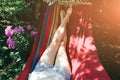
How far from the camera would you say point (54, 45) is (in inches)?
223

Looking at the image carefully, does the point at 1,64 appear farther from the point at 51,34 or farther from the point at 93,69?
the point at 93,69

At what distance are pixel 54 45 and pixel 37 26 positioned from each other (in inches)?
90.9

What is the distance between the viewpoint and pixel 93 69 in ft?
14.8

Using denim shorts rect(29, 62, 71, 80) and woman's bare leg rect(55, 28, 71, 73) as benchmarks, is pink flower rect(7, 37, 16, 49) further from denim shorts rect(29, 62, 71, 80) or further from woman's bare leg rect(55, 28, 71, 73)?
denim shorts rect(29, 62, 71, 80)

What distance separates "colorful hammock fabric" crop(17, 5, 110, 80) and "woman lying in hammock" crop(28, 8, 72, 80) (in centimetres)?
10

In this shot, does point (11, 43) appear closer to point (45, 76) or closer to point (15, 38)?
point (15, 38)

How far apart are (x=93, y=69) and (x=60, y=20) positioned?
2144 millimetres

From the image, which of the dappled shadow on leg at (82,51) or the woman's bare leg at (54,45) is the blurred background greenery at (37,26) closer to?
the woman's bare leg at (54,45)

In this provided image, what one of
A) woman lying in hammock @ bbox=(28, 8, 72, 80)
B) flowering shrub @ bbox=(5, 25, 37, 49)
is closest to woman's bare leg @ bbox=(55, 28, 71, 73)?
woman lying in hammock @ bbox=(28, 8, 72, 80)

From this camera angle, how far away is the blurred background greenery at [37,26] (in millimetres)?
6378

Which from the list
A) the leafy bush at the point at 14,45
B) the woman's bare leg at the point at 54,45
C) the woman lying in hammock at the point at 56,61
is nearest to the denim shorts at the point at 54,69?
the woman lying in hammock at the point at 56,61

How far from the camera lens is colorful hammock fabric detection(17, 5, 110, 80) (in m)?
4.53

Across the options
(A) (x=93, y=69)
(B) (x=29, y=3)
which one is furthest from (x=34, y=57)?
(B) (x=29, y=3)

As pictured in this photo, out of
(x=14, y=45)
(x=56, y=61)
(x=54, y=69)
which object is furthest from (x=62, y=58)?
(x=14, y=45)
